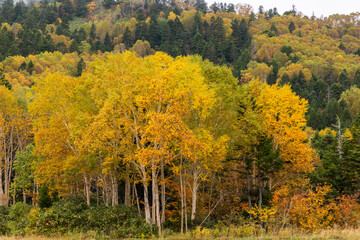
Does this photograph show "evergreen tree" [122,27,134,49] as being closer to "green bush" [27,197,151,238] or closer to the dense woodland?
the dense woodland

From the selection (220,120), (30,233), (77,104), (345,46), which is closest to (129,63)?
(77,104)

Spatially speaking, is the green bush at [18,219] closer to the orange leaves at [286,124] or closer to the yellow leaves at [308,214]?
the yellow leaves at [308,214]

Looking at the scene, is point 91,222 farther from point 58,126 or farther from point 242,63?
point 242,63

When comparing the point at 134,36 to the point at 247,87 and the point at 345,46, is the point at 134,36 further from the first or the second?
the point at 247,87

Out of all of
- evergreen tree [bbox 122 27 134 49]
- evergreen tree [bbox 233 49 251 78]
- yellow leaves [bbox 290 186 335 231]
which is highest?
evergreen tree [bbox 122 27 134 49]

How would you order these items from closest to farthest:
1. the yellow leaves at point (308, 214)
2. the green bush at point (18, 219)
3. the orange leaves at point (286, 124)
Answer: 1. the green bush at point (18, 219)
2. the yellow leaves at point (308, 214)
3. the orange leaves at point (286, 124)

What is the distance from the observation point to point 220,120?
25.9 metres

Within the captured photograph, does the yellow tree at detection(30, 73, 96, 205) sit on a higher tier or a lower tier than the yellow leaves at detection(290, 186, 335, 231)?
higher

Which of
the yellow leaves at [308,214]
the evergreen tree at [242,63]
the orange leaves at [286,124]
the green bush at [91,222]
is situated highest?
the evergreen tree at [242,63]

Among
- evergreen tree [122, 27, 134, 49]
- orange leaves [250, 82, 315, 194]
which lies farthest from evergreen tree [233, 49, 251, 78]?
orange leaves [250, 82, 315, 194]

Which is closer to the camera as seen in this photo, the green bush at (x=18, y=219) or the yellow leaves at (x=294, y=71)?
the green bush at (x=18, y=219)

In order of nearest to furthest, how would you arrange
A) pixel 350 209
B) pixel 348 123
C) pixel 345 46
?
pixel 350 209, pixel 348 123, pixel 345 46

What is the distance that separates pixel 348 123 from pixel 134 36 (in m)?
118

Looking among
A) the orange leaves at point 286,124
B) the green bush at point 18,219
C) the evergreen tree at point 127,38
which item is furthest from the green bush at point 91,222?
the evergreen tree at point 127,38
